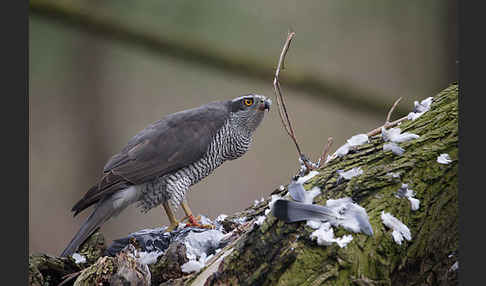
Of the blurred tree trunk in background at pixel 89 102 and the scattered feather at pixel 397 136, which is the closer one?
the scattered feather at pixel 397 136

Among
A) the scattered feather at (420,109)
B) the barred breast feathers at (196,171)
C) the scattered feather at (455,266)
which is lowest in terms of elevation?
the scattered feather at (455,266)

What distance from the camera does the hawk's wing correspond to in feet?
4.95

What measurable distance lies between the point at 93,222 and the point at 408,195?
996 mm

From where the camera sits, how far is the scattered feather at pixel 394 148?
3.29ft

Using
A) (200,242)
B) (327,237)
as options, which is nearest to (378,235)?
(327,237)

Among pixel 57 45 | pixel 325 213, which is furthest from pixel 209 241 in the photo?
pixel 57 45

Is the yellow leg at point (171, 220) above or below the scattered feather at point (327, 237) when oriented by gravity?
below

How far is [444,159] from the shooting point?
975 millimetres

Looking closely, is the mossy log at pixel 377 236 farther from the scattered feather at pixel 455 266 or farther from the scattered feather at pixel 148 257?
the scattered feather at pixel 148 257

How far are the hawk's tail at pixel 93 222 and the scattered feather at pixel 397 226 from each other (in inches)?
37.1

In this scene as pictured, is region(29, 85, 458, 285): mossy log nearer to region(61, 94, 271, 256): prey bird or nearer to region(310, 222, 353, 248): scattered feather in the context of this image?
region(310, 222, 353, 248): scattered feather

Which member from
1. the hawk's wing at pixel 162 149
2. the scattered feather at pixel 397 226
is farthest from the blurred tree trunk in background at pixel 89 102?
A: the scattered feather at pixel 397 226

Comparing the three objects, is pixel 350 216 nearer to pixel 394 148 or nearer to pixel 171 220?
pixel 394 148

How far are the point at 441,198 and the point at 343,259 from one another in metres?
0.28
